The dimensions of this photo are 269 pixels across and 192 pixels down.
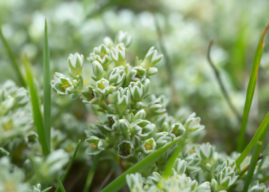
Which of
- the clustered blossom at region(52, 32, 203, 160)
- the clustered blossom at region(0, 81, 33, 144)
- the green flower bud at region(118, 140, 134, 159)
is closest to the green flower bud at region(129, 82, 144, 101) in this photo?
the clustered blossom at region(52, 32, 203, 160)

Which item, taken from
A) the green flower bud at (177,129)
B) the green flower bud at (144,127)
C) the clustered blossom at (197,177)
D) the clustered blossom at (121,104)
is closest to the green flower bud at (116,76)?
the clustered blossom at (121,104)

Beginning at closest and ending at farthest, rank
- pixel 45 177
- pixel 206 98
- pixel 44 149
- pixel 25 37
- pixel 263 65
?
pixel 45 177
pixel 44 149
pixel 263 65
pixel 206 98
pixel 25 37

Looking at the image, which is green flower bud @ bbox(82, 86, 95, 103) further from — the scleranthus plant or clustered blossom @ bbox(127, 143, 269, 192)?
clustered blossom @ bbox(127, 143, 269, 192)

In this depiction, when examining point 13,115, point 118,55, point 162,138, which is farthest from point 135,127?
point 13,115

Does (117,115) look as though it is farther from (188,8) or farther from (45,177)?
(188,8)

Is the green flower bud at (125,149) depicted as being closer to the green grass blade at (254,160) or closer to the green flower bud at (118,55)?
the green flower bud at (118,55)

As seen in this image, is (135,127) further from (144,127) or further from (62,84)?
(62,84)

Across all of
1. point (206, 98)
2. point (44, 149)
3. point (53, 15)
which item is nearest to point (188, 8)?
point (206, 98)
